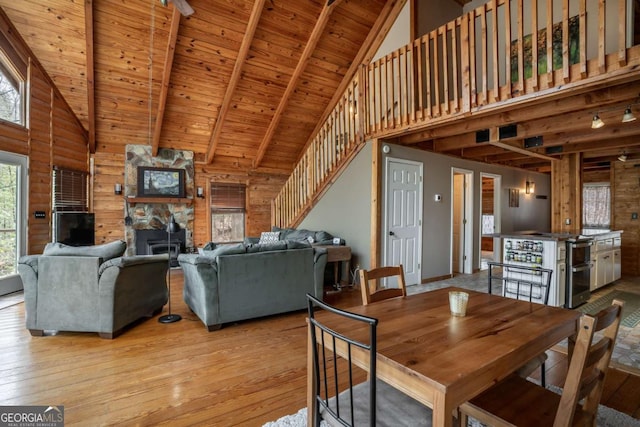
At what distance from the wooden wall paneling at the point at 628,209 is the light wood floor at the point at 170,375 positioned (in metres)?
5.34

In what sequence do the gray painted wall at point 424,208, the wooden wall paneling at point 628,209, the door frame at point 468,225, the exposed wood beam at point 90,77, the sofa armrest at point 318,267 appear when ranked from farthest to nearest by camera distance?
the door frame at point 468,225, the wooden wall paneling at point 628,209, the gray painted wall at point 424,208, the exposed wood beam at point 90,77, the sofa armrest at point 318,267

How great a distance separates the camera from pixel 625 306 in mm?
4258

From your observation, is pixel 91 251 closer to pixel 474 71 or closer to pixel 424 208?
pixel 474 71

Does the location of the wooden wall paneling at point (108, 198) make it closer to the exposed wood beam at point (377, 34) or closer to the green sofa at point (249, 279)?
the green sofa at point (249, 279)

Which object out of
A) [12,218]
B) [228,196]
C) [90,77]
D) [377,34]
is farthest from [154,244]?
[377,34]

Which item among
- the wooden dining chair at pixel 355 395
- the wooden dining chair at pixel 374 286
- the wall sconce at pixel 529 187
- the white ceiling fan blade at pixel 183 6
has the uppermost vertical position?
the white ceiling fan blade at pixel 183 6

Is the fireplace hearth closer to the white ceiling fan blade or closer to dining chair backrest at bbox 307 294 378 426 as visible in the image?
the white ceiling fan blade

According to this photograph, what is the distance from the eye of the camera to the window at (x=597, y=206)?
7996 mm

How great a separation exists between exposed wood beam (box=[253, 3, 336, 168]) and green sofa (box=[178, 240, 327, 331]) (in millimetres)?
3885

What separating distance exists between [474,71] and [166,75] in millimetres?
4835

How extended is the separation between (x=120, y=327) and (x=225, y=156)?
17.0 feet

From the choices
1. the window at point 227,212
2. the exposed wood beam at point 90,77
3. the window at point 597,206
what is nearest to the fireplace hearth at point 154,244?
the window at point 227,212

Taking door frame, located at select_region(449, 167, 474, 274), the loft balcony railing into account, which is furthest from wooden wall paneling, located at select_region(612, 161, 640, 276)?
the loft balcony railing

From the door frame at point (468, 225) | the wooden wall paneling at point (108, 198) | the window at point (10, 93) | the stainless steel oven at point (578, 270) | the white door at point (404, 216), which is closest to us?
the stainless steel oven at point (578, 270)
